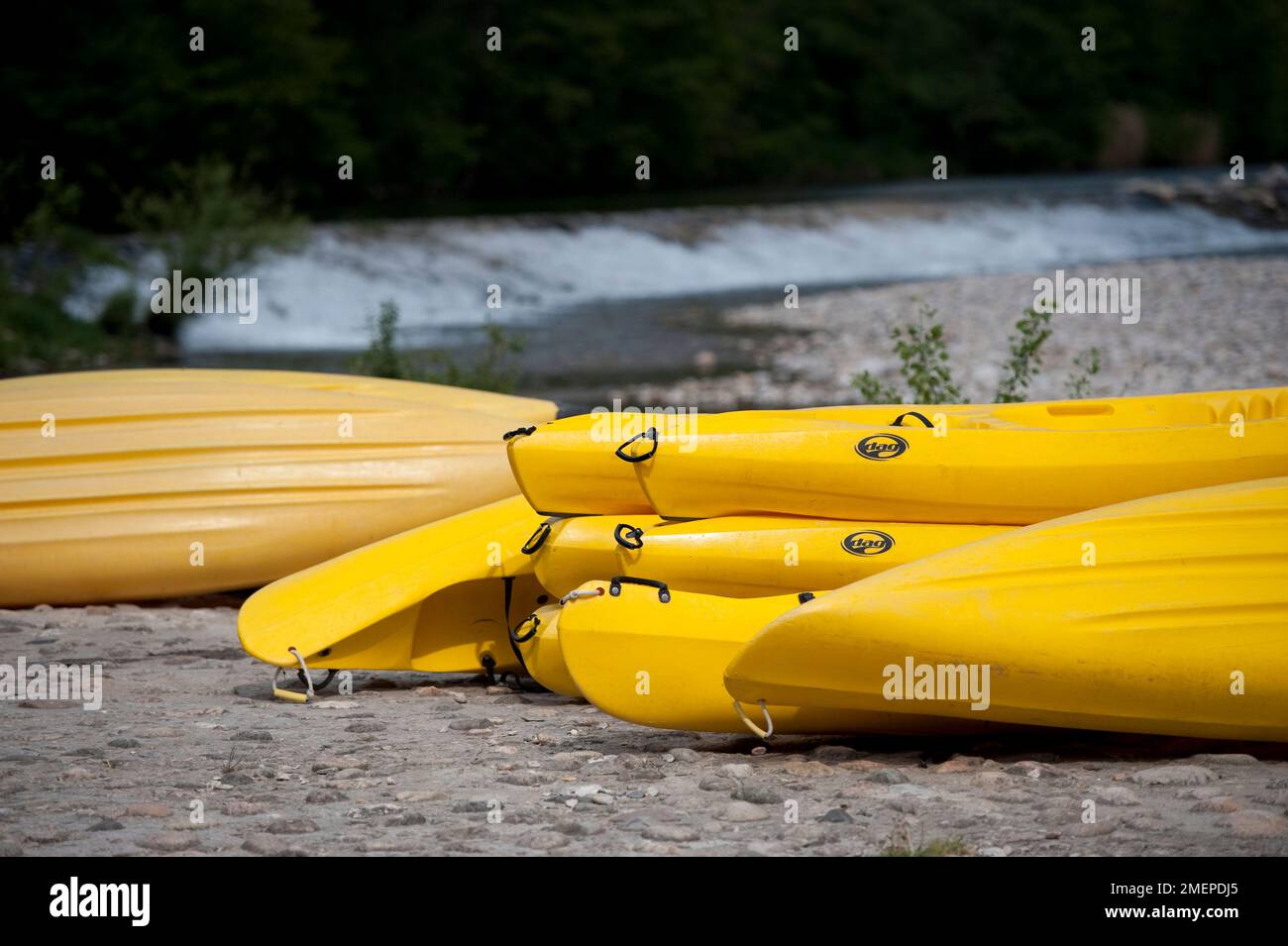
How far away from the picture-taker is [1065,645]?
291cm

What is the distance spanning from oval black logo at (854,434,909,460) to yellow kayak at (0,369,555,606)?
1954 mm

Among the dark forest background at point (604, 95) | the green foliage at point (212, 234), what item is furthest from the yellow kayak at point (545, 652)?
the dark forest background at point (604, 95)

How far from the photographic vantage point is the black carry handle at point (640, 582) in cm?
322

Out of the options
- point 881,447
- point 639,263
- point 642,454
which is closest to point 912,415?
point 881,447

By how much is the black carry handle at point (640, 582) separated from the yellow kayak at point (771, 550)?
0.14m

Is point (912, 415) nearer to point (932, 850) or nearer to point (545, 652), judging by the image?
point (545, 652)

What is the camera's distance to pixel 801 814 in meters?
2.66

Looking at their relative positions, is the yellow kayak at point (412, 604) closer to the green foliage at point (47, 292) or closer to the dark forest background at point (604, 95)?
the green foliage at point (47, 292)

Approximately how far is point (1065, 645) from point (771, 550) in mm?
774

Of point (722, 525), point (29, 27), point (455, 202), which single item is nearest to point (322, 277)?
point (29, 27)

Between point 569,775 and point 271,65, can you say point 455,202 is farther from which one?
point 569,775

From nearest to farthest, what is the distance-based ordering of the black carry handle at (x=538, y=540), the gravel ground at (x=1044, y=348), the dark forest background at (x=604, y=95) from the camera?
the black carry handle at (x=538, y=540), the gravel ground at (x=1044, y=348), the dark forest background at (x=604, y=95)

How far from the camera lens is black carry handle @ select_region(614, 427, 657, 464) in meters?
3.48

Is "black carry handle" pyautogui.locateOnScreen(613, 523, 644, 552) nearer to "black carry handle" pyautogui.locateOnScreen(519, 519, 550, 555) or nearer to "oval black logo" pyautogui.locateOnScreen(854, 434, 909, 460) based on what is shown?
"black carry handle" pyautogui.locateOnScreen(519, 519, 550, 555)
